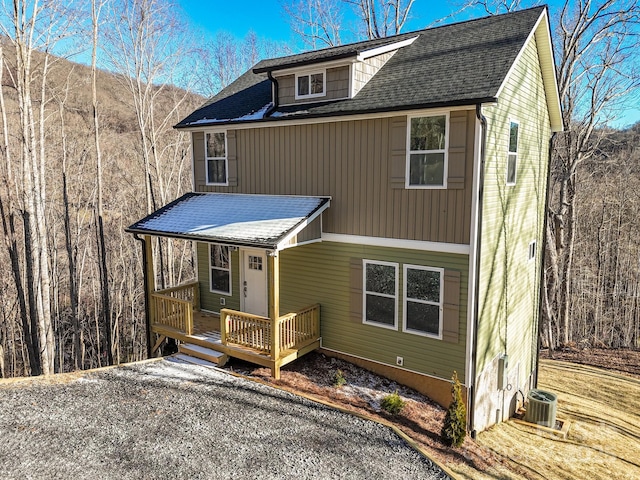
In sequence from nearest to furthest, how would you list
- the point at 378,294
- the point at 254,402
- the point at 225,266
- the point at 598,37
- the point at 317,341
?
the point at 254,402
the point at 378,294
the point at 317,341
the point at 225,266
the point at 598,37

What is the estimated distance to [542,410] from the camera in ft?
34.7

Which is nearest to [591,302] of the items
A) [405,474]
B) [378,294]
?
[378,294]

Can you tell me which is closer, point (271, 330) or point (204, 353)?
point (271, 330)

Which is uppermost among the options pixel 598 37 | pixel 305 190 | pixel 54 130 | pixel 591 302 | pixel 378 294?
pixel 598 37

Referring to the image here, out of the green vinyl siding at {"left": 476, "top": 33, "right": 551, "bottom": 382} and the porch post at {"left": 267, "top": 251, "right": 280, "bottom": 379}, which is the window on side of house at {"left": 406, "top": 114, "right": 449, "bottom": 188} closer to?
the green vinyl siding at {"left": 476, "top": 33, "right": 551, "bottom": 382}

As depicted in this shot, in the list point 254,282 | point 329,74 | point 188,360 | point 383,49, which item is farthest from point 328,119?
point 188,360

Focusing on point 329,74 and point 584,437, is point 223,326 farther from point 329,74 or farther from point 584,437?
point 584,437

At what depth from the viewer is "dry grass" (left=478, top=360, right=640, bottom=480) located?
8633 millimetres

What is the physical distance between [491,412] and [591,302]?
55.4 ft

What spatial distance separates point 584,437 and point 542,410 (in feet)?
3.88

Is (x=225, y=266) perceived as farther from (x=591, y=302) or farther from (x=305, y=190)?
(x=591, y=302)

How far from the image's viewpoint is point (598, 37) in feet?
54.0

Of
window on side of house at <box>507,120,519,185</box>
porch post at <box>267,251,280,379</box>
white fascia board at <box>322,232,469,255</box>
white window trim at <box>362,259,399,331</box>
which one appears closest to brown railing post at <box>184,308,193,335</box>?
porch post at <box>267,251,280,379</box>

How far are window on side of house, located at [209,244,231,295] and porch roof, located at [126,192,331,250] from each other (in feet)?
4.30
